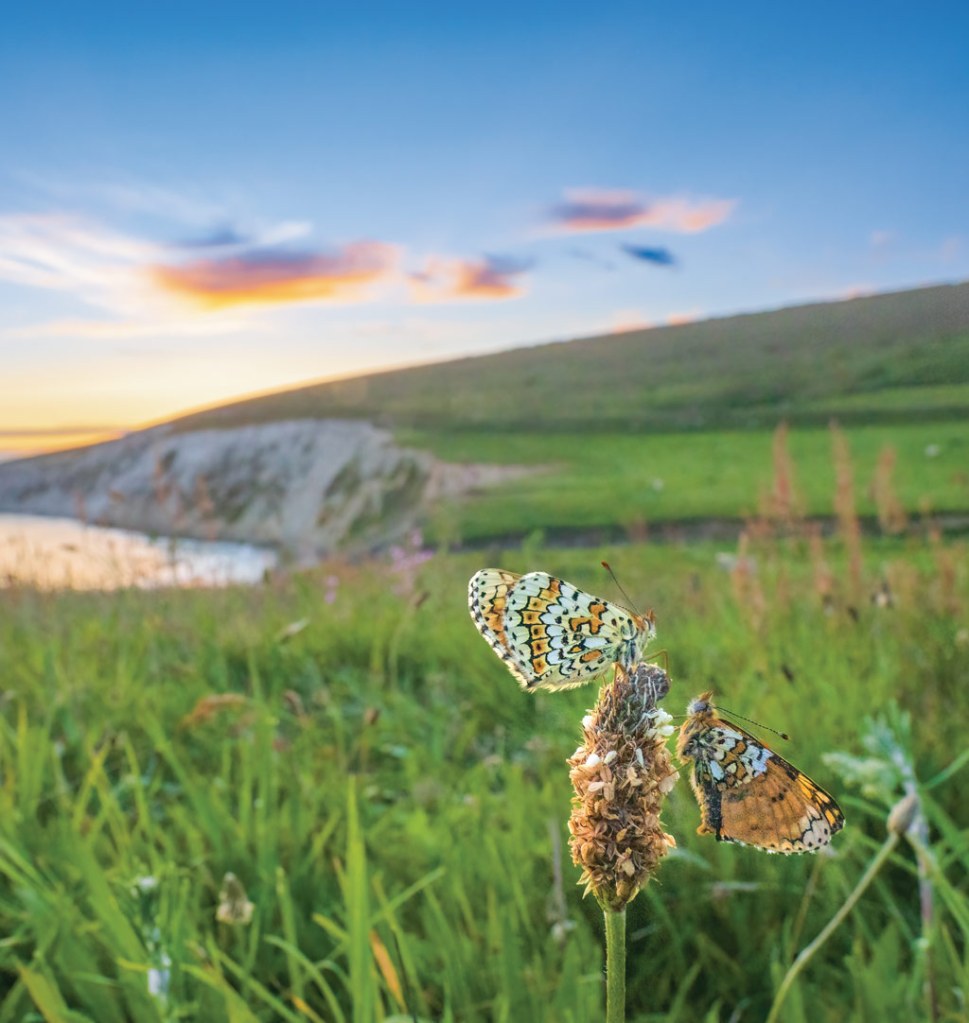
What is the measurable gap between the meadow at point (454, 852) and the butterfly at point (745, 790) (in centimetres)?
24

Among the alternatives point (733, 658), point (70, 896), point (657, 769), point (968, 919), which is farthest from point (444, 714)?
point (657, 769)

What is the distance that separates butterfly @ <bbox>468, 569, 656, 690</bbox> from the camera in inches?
30.1

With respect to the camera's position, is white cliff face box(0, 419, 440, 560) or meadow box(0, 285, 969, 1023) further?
white cliff face box(0, 419, 440, 560)

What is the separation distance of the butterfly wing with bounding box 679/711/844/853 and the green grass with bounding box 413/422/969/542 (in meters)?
14.9

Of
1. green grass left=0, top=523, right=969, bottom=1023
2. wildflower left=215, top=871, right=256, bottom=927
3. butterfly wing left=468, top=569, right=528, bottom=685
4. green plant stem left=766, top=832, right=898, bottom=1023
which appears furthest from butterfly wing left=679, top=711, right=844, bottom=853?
wildflower left=215, top=871, right=256, bottom=927

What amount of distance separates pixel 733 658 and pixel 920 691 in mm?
783

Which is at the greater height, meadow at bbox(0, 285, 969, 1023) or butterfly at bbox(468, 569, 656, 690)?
butterfly at bbox(468, 569, 656, 690)

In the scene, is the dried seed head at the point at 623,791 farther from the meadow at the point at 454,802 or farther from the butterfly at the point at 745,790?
the meadow at the point at 454,802

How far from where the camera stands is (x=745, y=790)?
72 centimetres

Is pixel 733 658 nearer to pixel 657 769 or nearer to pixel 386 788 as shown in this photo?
pixel 386 788

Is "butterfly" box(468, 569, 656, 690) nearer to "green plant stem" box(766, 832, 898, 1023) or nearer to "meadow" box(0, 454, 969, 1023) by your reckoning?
"meadow" box(0, 454, 969, 1023)

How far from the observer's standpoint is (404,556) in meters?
6.64

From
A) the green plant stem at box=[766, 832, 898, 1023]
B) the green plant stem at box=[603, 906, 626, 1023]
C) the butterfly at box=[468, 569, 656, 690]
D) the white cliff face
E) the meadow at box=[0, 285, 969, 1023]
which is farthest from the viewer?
the white cliff face

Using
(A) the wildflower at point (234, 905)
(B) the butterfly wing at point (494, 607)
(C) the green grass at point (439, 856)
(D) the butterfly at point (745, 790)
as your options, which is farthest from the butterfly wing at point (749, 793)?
(A) the wildflower at point (234, 905)
